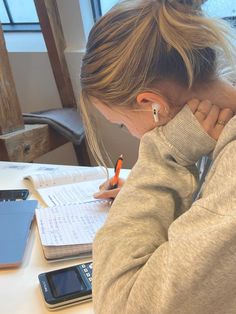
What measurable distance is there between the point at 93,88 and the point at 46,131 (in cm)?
129

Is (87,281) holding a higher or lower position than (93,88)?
lower

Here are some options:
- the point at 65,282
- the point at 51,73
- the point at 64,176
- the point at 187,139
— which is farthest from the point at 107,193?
the point at 51,73

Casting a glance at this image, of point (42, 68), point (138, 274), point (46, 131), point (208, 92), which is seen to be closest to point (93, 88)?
point (208, 92)

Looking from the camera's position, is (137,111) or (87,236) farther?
(87,236)

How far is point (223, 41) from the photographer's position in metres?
0.72

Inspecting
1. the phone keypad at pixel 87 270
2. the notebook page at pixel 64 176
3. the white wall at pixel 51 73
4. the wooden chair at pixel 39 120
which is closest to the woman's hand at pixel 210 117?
the phone keypad at pixel 87 270

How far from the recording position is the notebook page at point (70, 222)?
0.98 meters

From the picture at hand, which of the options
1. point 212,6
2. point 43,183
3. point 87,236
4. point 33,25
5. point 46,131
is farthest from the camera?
point 33,25

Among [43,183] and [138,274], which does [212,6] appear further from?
[43,183]

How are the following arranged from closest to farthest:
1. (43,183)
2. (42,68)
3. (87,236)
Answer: (87,236)
(43,183)
(42,68)

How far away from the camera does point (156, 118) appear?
0.78m

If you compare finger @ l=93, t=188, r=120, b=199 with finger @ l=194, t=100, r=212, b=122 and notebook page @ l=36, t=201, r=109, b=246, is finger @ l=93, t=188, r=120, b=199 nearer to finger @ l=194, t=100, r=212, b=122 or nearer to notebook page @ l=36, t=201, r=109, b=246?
notebook page @ l=36, t=201, r=109, b=246

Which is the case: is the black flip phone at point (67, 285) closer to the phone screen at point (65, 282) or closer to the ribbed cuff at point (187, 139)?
the phone screen at point (65, 282)

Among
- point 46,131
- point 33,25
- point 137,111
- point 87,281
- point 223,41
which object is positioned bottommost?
point 46,131
